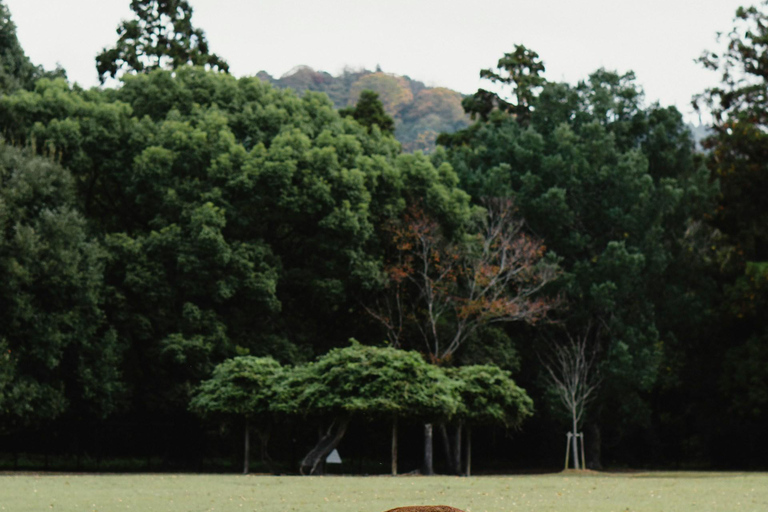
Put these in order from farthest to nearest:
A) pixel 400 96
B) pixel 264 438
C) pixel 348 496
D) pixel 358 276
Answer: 1. pixel 400 96
2. pixel 358 276
3. pixel 264 438
4. pixel 348 496

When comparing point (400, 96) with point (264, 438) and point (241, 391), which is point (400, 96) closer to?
point (264, 438)

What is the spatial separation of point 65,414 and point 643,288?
2176 centimetres

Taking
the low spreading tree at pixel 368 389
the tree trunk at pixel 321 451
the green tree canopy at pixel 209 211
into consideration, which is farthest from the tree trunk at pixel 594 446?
the tree trunk at pixel 321 451

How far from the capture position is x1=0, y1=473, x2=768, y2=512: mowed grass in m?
15.0

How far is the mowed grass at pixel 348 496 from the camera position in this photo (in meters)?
15.0

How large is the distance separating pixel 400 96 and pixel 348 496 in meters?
125

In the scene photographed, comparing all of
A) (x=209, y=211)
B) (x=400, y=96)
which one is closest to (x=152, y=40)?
(x=209, y=211)

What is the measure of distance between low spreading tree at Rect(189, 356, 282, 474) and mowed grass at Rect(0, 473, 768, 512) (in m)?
5.09

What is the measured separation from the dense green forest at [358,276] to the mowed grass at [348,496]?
6021 mm

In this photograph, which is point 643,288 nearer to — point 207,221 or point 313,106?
point 313,106

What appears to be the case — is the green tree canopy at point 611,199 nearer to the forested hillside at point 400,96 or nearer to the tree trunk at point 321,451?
the tree trunk at point 321,451

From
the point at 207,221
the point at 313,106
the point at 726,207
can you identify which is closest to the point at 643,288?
the point at 726,207

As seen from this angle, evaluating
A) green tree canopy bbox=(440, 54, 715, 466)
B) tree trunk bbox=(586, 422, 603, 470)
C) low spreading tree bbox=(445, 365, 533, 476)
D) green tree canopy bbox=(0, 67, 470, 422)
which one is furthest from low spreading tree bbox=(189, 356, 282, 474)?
tree trunk bbox=(586, 422, 603, 470)

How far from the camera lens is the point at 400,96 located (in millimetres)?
139875
